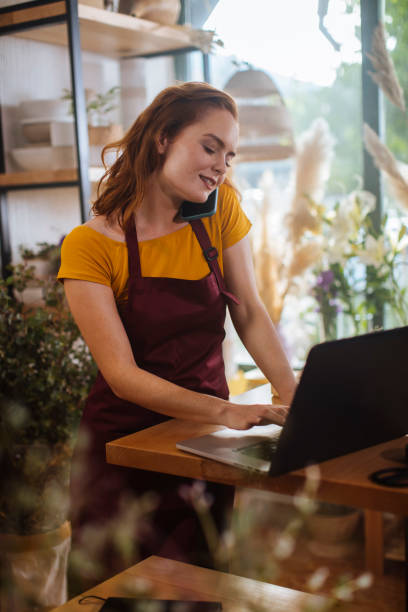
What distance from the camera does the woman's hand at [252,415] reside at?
1.24 m

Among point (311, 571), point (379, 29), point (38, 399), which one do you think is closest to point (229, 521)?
point (38, 399)

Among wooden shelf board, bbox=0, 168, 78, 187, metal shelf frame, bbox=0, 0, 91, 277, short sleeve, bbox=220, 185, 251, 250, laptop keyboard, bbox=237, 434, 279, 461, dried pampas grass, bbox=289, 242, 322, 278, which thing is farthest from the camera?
dried pampas grass, bbox=289, 242, 322, 278

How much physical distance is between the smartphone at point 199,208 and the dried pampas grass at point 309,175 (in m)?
1.43

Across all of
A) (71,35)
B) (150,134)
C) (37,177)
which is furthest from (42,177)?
(150,134)

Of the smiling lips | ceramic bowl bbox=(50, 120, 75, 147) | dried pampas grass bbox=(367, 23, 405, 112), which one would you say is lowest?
the smiling lips

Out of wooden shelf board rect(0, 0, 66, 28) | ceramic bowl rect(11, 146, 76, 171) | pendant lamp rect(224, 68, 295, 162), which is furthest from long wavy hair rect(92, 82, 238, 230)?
pendant lamp rect(224, 68, 295, 162)

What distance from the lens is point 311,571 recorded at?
2889mm

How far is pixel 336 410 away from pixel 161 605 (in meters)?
0.45

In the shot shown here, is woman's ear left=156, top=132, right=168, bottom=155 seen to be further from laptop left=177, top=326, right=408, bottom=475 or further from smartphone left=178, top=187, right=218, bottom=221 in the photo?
laptop left=177, top=326, right=408, bottom=475

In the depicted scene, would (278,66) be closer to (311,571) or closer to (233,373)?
(233,373)

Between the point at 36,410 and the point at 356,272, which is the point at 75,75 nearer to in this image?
the point at 36,410

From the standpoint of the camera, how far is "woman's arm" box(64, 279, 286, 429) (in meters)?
1.29

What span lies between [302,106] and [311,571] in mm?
2111

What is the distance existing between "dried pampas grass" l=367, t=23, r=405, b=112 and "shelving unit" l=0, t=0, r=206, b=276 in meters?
0.82
